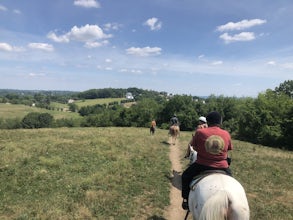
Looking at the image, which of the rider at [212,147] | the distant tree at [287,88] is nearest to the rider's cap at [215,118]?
the rider at [212,147]

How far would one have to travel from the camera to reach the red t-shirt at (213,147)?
643cm

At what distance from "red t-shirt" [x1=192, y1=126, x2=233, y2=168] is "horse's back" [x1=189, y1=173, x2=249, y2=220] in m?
0.47

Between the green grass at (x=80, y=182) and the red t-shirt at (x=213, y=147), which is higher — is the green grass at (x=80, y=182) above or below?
below

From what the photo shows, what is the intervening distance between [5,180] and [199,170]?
901 cm

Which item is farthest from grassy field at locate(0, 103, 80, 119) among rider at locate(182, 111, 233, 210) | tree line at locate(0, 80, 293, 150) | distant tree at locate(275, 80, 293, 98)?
rider at locate(182, 111, 233, 210)

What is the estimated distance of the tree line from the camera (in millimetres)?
50484

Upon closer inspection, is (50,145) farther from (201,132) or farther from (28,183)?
(201,132)

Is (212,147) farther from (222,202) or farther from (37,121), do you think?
(37,121)

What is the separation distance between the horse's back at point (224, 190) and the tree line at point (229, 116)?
150 ft

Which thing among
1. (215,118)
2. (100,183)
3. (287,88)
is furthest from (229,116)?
(215,118)

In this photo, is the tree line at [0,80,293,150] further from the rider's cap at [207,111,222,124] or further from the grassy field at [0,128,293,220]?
the rider's cap at [207,111,222,124]

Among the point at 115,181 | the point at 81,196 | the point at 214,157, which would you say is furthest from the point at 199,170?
the point at 115,181

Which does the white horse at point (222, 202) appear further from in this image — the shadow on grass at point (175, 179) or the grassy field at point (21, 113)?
the grassy field at point (21, 113)

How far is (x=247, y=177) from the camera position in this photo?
14.4m
